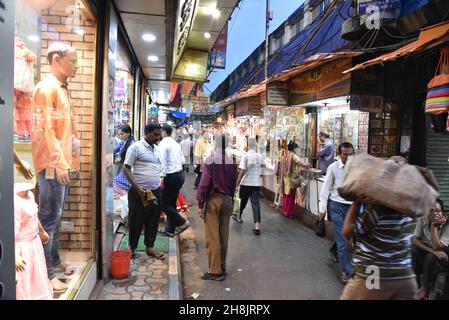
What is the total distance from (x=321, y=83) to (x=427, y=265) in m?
4.76

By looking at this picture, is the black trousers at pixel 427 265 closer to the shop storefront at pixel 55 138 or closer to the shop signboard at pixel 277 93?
the shop storefront at pixel 55 138

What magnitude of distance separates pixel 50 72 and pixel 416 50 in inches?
164

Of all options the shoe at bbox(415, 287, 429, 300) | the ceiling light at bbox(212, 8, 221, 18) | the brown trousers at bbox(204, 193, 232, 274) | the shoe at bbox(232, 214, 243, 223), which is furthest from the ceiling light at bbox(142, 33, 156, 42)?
the shoe at bbox(415, 287, 429, 300)

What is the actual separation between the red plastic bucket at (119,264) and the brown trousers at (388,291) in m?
2.98

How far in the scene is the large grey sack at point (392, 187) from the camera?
244 centimetres

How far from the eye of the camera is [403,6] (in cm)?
666

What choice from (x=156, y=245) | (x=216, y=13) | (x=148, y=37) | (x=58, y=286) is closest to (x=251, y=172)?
(x=156, y=245)

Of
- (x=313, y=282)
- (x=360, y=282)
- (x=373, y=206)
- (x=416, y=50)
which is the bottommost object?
(x=313, y=282)

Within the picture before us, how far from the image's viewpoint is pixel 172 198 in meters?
6.98

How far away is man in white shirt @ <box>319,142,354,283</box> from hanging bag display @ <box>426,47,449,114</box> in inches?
48.3

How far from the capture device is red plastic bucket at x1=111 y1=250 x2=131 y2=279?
464cm

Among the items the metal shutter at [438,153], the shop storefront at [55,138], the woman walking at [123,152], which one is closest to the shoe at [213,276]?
the shop storefront at [55,138]
